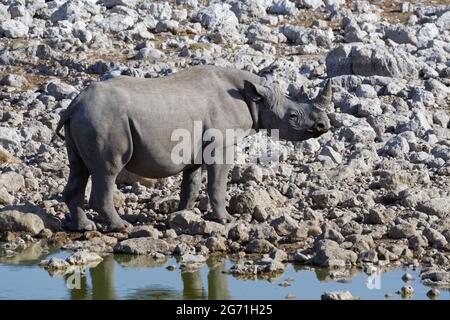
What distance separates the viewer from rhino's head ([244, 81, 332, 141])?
16906mm

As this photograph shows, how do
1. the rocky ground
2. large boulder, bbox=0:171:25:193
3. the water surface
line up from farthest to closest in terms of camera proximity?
large boulder, bbox=0:171:25:193 → the rocky ground → the water surface

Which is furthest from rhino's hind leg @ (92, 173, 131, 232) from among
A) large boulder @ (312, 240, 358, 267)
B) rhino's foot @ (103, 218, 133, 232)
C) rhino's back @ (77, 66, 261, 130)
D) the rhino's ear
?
large boulder @ (312, 240, 358, 267)

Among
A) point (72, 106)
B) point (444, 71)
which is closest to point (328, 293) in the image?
point (72, 106)

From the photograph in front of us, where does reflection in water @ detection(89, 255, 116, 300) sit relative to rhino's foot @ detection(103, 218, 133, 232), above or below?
below

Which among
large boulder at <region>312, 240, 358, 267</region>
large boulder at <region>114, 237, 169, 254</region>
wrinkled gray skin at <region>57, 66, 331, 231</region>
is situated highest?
wrinkled gray skin at <region>57, 66, 331, 231</region>

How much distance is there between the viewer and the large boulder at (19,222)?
15.9 m

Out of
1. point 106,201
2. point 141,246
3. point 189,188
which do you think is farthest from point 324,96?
point 141,246

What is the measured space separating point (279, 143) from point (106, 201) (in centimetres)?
413

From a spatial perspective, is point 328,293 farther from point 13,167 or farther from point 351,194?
point 13,167

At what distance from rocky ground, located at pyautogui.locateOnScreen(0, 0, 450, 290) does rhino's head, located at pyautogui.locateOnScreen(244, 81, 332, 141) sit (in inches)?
18.4

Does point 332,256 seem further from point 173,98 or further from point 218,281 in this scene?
point 173,98

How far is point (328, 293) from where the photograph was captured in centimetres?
1309

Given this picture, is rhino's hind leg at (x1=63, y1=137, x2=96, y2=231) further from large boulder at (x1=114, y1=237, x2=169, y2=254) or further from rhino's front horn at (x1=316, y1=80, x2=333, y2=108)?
rhino's front horn at (x1=316, y1=80, x2=333, y2=108)

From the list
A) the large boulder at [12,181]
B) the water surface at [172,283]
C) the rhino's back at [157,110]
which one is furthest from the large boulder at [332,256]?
the large boulder at [12,181]
